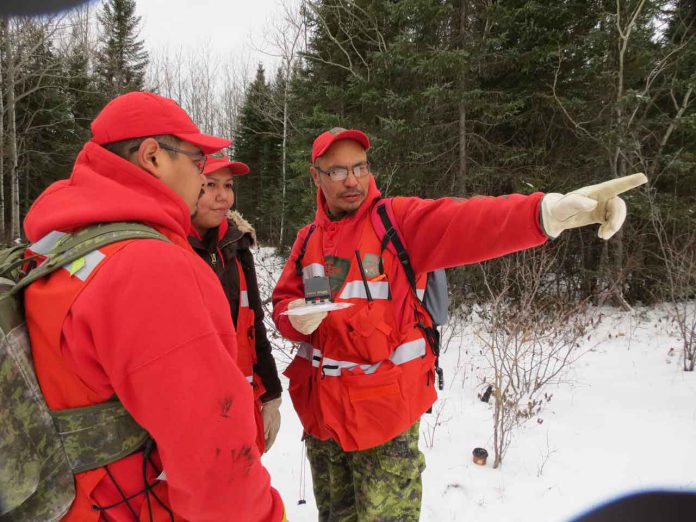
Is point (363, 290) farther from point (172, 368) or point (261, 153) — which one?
point (261, 153)

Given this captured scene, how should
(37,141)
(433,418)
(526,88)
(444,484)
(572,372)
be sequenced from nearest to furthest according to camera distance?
(444,484)
(433,418)
(572,372)
(526,88)
(37,141)

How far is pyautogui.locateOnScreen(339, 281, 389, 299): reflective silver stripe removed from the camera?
1.99 m

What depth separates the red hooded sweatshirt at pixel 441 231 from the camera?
65.9 inches

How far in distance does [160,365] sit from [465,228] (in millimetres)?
1345

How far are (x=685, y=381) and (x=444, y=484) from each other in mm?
3916

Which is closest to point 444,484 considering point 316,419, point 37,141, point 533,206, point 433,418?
point 433,418

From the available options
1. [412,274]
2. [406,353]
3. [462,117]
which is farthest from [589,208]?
[462,117]

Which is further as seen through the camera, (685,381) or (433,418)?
(685,381)

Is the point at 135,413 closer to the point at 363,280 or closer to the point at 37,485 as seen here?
the point at 37,485

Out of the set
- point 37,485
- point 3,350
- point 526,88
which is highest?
point 526,88

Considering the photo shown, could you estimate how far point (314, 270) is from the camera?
88.4 inches

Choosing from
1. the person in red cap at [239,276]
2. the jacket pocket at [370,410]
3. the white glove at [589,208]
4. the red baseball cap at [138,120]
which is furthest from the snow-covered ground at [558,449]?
the red baseball cap at [138,120]

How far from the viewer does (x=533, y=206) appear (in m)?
1.63

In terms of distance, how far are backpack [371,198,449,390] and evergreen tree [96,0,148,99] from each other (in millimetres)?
26061
